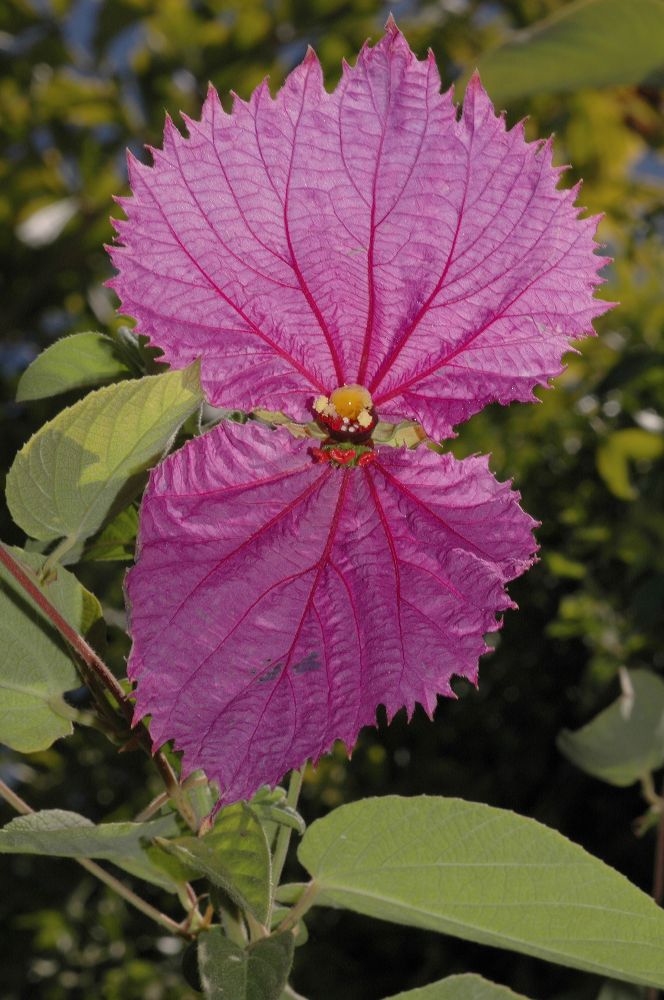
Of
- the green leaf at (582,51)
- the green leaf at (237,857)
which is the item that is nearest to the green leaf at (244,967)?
the green leaf at (237,857)

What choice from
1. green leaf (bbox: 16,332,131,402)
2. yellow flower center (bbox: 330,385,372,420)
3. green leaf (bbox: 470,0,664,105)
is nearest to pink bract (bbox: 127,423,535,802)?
yellow flower center (bbox: 330,385,372,420)

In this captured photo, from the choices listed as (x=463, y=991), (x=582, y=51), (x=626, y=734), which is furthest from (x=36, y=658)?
(x=582, y=51)

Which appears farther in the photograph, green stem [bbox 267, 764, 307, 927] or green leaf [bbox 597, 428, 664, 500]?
green leaf [bbox 597, 428, 664, 500]

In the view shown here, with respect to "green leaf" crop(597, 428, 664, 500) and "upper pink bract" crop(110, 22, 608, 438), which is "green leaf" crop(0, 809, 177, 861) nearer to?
"upper pink bract" crop(110, 22, 608, 438)

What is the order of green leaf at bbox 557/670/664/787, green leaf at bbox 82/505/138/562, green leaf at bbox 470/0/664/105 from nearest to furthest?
green leaf at bbox 82/505/138/562 → green leaf at bbox 557/670/664/787 → green leaf at bbox 470/0/664/105

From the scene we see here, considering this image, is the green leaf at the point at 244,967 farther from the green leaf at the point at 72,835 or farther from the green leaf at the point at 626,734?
the green leaf at the point at 626,734

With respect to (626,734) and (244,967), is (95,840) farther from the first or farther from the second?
(626,734)
